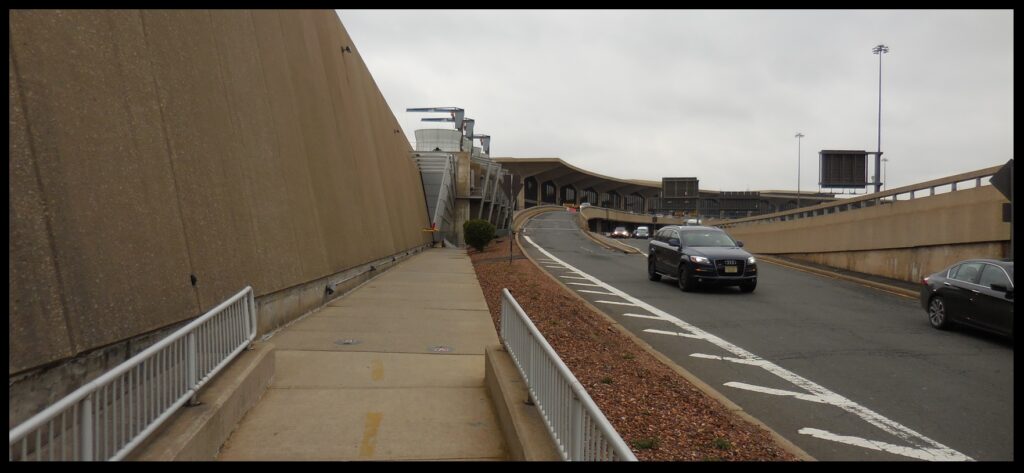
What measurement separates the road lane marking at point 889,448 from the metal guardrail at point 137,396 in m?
5.35

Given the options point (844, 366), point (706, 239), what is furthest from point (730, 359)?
point (706, 239)

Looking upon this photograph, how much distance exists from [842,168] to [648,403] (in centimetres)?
3452

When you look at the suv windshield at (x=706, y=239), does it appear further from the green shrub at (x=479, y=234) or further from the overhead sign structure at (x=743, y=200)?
the overhead sign structure at (x=743, y=200)

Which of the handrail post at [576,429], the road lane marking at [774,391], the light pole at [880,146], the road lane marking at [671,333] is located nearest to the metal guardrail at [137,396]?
the handrail post at [576,429]

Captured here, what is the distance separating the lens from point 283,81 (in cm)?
1087

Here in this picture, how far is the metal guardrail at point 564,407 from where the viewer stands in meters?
2.98

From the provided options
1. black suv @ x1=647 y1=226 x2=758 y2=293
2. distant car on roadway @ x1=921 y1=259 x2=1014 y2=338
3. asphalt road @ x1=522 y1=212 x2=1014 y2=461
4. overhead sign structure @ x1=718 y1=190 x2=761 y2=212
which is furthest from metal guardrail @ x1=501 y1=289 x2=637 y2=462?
overhead sign structure @ x1=718 y1=190 x2=761 y2=212

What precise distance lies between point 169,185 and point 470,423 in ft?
12.9

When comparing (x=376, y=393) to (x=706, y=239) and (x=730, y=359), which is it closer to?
(x=730, y=359)

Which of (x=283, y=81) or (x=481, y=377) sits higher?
(x=283, y=81)

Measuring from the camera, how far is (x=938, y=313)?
10.2m

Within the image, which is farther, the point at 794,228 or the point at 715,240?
the point at 794,228

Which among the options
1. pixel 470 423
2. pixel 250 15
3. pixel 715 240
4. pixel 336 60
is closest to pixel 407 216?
pixel 336 60

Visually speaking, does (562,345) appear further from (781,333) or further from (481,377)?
(781,333)
